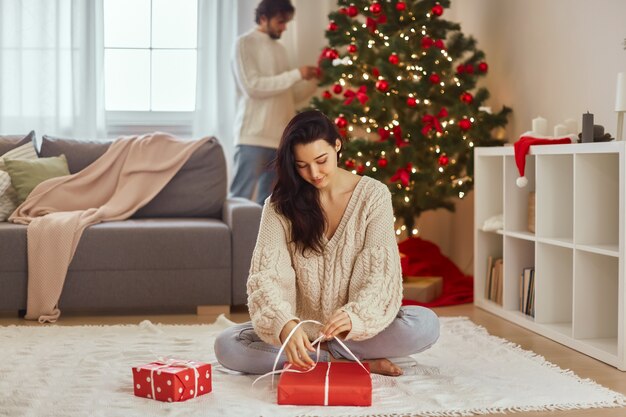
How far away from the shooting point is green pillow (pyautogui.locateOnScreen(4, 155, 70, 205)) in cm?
456

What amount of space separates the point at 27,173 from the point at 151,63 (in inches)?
58.3

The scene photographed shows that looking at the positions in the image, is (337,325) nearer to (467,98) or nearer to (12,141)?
(467,98)

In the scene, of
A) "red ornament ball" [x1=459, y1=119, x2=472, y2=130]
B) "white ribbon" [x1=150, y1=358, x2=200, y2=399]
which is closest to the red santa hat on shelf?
"red ornament ball" [x1=459, y1=119, x2=472, y2=130]

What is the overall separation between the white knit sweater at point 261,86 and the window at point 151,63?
0.46m

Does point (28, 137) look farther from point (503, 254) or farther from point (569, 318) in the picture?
point (569, 318)

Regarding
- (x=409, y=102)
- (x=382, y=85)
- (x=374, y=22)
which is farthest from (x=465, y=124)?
(x=374, y=22)

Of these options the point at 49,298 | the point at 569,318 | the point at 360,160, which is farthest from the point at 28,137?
the point at 569,318

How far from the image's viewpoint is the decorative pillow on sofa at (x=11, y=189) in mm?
4461

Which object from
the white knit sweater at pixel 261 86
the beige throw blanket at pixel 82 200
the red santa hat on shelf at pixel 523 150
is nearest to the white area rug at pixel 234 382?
the beige throw blanket at pixel 82 200

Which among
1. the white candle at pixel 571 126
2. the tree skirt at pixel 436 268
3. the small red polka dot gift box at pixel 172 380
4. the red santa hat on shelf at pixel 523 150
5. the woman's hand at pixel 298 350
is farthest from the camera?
the tree skirt at pixel 436 268

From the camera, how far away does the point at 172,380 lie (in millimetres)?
2572

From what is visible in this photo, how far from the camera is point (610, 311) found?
3533mm

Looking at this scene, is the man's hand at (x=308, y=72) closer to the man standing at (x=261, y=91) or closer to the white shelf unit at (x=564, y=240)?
the man standing at (x=261, y=91)

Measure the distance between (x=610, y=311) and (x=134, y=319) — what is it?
202 centimetres
